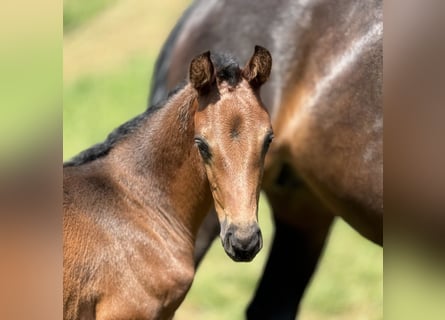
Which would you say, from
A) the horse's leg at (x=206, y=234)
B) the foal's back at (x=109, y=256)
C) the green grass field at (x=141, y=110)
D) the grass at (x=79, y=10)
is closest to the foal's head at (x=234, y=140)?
the foal's back at (x=109, y=256)

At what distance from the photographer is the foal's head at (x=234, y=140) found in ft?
8.43

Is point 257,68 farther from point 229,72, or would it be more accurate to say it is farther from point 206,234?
point 206,234

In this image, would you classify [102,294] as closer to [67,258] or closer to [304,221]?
[67,258]

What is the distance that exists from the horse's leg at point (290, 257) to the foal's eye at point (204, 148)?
153 cm

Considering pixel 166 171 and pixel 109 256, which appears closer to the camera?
pixel 109 256

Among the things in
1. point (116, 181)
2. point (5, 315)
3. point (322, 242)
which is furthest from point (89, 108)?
point (5, 315)

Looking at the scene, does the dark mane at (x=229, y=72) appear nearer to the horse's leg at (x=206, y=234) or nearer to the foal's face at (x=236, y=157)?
the foal's face at (x=236, y=157)

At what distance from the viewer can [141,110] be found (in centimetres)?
952

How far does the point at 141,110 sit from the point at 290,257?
5.25m

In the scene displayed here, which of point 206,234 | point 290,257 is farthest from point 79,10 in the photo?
point 206,234

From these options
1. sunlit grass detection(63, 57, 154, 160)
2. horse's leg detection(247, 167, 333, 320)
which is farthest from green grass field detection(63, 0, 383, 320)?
horse's leg detection(247, 167, 333, 320)

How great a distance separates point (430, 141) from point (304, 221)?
3379 mm

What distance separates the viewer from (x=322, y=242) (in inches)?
177

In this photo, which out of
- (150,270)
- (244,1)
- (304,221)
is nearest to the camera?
(150,270)
